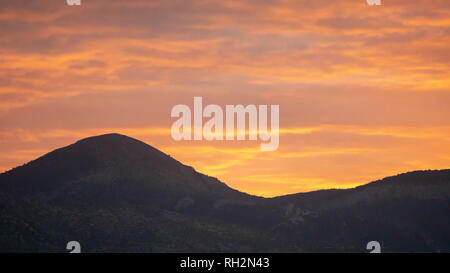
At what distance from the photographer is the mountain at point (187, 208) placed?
350 feet

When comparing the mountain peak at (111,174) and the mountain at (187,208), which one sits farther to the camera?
the mountain peak at (111,174)

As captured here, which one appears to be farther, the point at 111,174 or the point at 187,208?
the point at 111,174

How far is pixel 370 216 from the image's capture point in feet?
422

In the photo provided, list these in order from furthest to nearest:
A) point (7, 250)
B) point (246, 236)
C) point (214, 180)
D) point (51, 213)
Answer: point (214, 180) < point (246, 236) < point (51, 213) < point (7, 250)

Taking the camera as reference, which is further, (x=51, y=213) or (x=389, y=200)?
(x=389, y=200)

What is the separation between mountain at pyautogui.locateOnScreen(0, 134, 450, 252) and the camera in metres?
107

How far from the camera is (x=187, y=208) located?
130 m

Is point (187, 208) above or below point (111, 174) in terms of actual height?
below

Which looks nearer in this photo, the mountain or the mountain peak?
the mountain

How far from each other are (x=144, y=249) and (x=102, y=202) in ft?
76.3
